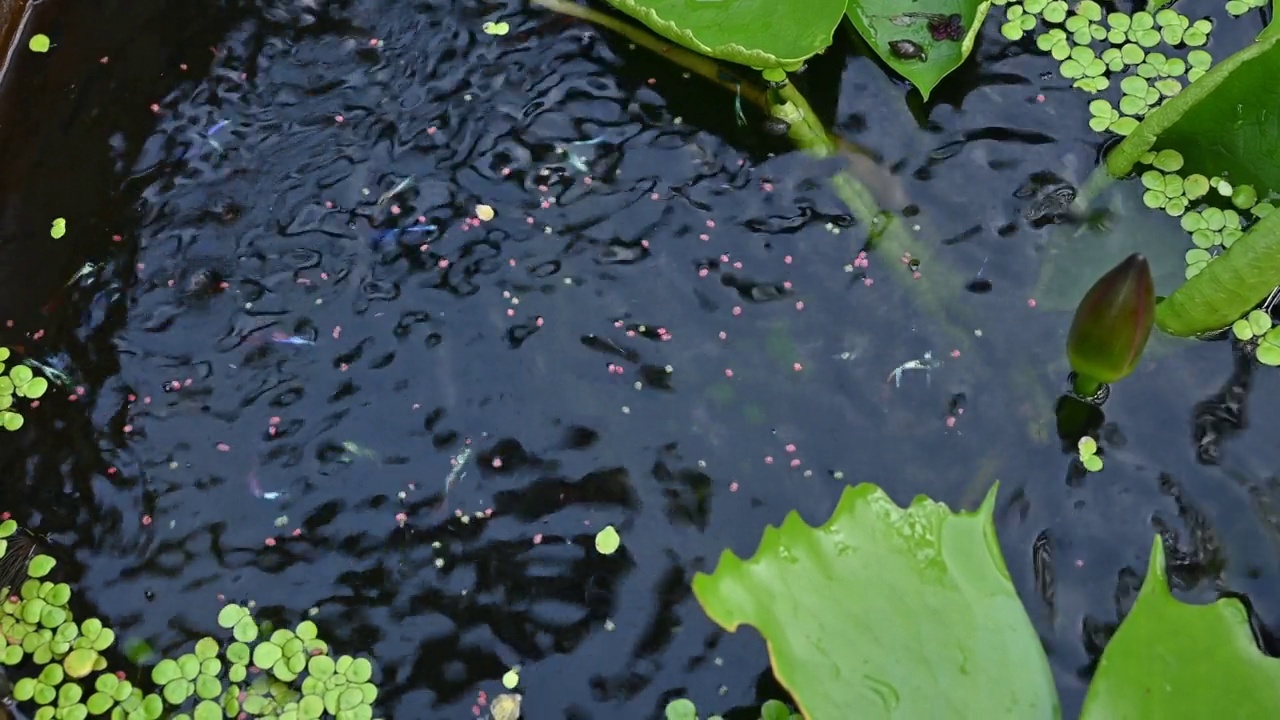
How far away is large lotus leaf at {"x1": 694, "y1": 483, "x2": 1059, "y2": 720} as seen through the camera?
1406 mm

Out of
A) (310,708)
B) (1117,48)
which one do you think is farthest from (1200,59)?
(310,708)

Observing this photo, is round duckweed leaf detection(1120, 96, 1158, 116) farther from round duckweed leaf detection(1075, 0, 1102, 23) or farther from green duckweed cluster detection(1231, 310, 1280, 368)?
green duckweed cluster detection(1231, 310, 1280, 368)

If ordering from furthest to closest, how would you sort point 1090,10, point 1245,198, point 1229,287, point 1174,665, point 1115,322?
point 1090,10 → point 1245,198 → point 1229,287 → point 1115,322 → point 1174,665

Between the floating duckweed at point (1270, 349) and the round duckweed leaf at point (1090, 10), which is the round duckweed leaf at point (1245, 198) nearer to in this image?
the floating duckweed at point (1270, 349)

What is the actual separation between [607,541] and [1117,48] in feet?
5.26

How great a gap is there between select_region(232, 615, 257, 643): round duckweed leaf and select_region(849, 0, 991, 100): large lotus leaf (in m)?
1.75

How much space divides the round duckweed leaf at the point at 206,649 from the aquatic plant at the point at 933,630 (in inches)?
40.2

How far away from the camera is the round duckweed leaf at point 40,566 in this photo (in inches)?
74.6

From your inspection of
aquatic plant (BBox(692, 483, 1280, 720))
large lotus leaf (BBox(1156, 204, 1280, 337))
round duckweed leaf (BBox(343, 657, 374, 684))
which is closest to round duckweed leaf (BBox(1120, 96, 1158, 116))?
large lotus leaf (BBox(1156, 204, 1280, 337))

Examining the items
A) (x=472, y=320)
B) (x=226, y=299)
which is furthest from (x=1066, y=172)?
(x=226, y=299)

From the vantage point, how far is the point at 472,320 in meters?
2.04

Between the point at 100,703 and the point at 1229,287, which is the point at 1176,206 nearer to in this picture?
the point at 1229,287

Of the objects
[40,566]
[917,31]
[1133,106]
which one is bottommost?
[40,566]

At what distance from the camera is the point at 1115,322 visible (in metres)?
1.54
